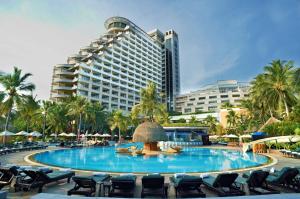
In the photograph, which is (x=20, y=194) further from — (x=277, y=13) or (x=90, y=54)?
(x=90, y=54)

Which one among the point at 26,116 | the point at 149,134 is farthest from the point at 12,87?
the point at 26,116

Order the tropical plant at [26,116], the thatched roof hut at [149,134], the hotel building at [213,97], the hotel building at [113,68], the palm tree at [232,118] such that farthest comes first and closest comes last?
the hotel building at [213,97] < the hotel building at [113,68] < the palm tree at [232,118] < the tropical plant at [26,116] < the thatched roof hut at [149,134]

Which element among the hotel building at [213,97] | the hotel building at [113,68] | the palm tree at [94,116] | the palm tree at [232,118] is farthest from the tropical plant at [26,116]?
the hotel building at [213,97]

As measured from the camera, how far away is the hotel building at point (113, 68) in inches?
2879

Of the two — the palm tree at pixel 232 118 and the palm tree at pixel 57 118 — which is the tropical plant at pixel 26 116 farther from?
the palm tree at pixel 232 118

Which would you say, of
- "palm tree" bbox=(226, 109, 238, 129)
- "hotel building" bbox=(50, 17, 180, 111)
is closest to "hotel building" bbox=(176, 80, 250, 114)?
"hotel building" bbox=(50, 17, 180, 111)

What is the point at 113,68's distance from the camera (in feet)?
282

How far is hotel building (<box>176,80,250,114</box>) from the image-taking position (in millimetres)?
106750

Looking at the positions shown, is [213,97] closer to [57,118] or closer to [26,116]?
[57,118]

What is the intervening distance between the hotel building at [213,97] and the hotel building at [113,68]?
11.9 meters

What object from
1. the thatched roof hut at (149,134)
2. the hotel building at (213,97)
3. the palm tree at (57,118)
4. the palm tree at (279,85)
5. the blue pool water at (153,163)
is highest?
the hotel building at (213,97)

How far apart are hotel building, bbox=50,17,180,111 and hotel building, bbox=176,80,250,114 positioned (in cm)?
1188

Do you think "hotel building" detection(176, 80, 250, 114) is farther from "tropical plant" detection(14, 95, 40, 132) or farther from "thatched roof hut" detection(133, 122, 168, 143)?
"thatched roof hut" detection(133, 122, 168, 143)

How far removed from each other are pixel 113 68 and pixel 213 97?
55875 mm
